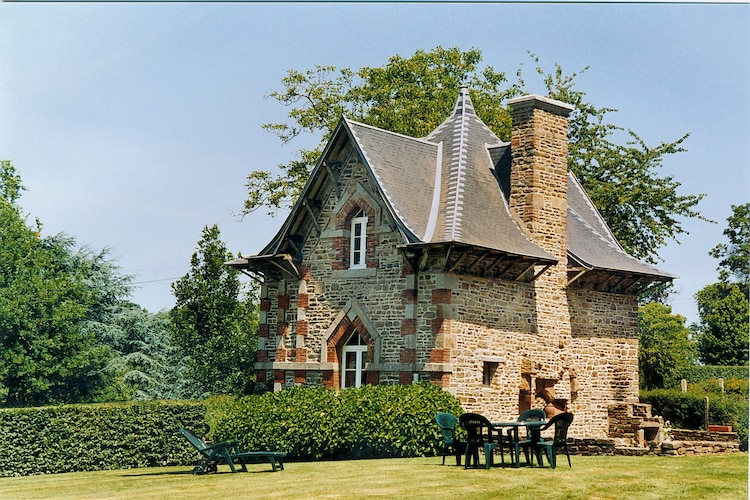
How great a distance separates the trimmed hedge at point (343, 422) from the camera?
22.0 meters

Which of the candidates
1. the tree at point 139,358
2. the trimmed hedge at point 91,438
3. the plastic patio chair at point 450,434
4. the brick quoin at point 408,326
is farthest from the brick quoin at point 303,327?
the tree at point 139,358

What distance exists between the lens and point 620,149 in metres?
39.9

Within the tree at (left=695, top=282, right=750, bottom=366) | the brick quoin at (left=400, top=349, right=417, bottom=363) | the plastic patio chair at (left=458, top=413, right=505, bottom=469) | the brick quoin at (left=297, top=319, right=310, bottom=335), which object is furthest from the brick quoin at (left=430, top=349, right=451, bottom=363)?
the tree at (left=695, top=282, right=750, bottom=366)

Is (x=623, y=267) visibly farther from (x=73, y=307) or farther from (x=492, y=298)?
(x=73, y=307)

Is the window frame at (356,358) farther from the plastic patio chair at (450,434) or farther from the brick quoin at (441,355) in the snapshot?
the plastic patio chair at (450,434)

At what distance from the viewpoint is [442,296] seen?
23531 millimetres

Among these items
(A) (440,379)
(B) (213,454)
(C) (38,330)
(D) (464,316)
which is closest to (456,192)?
(D) (464,316)

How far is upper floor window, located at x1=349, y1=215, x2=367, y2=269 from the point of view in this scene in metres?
25.7

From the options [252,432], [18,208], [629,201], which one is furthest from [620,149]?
[18,208]

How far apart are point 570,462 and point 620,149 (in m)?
22.8

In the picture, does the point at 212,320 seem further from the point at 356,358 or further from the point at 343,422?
the point at 343,422

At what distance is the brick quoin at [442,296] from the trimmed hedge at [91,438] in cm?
652

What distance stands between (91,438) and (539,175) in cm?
1220

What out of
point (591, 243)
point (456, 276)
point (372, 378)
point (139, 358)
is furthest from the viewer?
point (139, 358)
